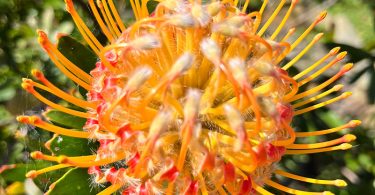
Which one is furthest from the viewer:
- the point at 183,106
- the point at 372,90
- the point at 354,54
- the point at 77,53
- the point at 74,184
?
the point at 372,90

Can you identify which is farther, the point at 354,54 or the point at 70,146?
the point at 354,54

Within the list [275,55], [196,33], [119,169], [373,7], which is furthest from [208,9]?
[373,7]

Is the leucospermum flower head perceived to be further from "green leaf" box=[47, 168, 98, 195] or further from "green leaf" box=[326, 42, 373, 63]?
"green leaf" box=[326, 42, 373, 63]

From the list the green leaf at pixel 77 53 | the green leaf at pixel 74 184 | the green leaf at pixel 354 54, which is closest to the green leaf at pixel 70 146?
the green leaf at pixel 74 184

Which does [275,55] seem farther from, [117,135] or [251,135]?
[117,135]

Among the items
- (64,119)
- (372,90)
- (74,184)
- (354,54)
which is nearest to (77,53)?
(64,119)

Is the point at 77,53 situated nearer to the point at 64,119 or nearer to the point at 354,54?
the point at 64,119

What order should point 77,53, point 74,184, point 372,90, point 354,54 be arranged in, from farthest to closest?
point 372,90
point 354,54
point 77,53
point 74,184
